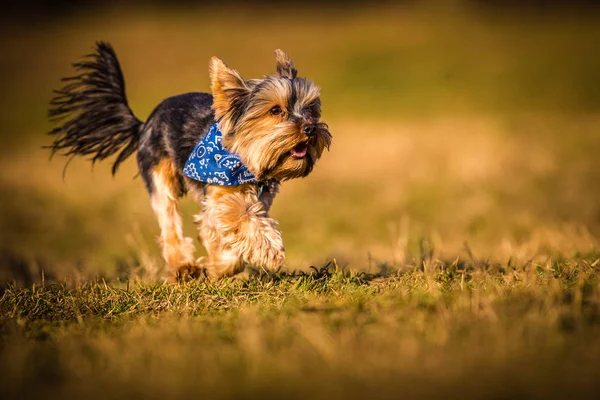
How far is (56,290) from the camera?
6020mm

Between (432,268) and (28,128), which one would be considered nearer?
(432,268)

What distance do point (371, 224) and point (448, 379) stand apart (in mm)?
9890

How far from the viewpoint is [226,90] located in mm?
6316

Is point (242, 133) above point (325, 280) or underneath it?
above

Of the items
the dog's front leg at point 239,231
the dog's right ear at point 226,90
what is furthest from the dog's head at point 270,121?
the dog's front leg at point 239,231

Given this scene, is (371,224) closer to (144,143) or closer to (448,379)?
(144,143)

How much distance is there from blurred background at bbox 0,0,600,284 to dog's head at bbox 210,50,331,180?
3.75 ft

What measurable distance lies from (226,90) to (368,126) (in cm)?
1872

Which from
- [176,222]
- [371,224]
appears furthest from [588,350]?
[371,224]

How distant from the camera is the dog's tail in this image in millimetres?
7809

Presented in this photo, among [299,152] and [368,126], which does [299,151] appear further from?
[368,126]

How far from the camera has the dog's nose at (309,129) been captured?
235 inches

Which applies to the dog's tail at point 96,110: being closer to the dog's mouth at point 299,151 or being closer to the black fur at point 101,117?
the black fur at point 101,117

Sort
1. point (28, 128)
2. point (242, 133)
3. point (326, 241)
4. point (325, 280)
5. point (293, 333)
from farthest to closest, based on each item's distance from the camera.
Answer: point (28, 128) < point (326, 241) < point (242, 133) < point (325, 280) < point (293, 333)
